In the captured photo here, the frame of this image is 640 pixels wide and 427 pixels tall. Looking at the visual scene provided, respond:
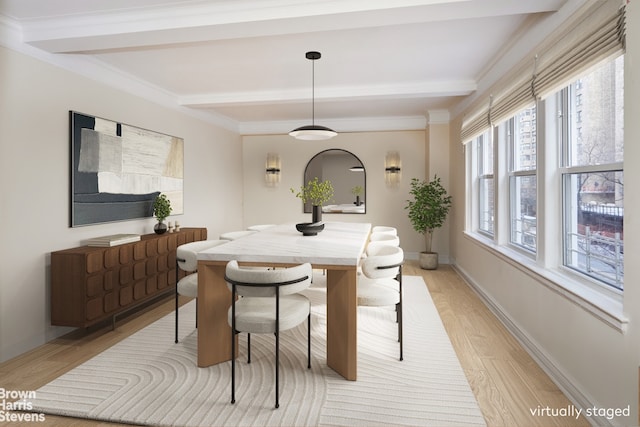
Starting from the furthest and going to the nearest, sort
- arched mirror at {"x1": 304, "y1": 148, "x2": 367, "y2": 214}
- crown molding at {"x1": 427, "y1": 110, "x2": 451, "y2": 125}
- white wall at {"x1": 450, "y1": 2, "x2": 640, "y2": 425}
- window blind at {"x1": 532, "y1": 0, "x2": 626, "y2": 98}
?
arched mirror at {"x1": 304, "y1": 148, "x2": 367, "y2": 214}, crown molding at {"x1": 427, "y1": 110, "x2": 451, "y2": 125}, window blind at {"x1": 532, "y1": 0, "x2": 626, "y2": 98}, white wall at {"x1": 450, "y1": 2, "x2": 640, "y2": 425}

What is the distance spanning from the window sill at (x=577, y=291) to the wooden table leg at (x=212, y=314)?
2.22 metres

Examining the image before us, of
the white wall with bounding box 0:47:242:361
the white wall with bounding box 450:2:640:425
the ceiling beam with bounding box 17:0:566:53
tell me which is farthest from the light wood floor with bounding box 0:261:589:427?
the ceiling beam with bounding box 17:0:566:53

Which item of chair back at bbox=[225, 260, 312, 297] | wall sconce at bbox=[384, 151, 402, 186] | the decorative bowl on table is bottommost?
chair back at bbox=[225, 260, 312, 297]

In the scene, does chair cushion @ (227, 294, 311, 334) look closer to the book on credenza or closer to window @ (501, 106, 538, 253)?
the book on credenza

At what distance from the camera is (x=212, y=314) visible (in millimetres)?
2539

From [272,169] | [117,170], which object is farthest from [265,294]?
[272,169]

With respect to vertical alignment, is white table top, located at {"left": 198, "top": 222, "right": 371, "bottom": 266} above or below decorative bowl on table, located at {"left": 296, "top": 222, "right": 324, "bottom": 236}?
below

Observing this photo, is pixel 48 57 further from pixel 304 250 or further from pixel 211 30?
pixel 304 250

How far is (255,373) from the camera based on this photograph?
8.14 feet

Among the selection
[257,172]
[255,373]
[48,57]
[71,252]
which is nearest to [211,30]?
[48,57]

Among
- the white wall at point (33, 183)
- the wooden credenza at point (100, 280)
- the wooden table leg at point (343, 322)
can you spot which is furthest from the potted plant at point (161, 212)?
the wooden table leg at point (343, 322)

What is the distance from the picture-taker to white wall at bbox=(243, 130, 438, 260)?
6.68 metres

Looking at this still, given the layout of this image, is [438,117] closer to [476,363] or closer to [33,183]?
[476,363]

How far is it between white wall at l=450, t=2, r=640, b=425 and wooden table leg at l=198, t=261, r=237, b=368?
2.25 metres
